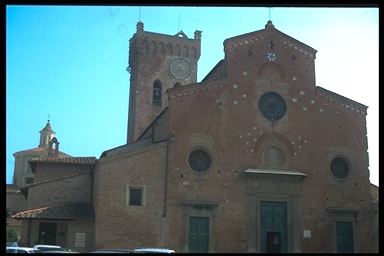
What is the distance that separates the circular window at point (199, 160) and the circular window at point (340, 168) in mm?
7004

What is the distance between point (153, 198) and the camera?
23.4 m

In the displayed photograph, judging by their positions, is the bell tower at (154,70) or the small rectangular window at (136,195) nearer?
the small rectangular window at (136,195)

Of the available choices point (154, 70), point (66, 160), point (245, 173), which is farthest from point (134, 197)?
point (154, 70)

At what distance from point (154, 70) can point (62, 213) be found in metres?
21.2

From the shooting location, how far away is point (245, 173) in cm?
2450

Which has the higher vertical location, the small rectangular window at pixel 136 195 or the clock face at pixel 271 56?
the clock face at pixel 271 56

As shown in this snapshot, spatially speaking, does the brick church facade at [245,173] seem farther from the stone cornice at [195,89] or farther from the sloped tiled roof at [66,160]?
the sloped tiled roof at [66,160]

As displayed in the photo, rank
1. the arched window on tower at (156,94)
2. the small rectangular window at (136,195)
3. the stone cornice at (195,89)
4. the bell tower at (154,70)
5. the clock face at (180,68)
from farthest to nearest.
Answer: the clock face at (180,68) → the arched window on tower at (156,94) → the bell tower at (154,70) → the stone cornice at (195,89) → the small rectangular window at (136,195)

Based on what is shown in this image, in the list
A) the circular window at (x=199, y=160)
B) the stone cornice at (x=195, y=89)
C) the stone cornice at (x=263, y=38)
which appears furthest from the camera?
the stone cornice at (x=263, y=38)

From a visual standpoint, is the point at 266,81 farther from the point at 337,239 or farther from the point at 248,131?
the point at 337,239

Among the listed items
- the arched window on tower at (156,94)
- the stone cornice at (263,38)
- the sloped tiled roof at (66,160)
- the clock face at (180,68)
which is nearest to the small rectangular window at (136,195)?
the stone cornice at (263,38)

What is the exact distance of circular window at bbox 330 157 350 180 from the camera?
85.7 feet

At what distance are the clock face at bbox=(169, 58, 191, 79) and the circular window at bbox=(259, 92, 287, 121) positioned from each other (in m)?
18.3

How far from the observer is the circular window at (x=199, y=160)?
2447 cm
